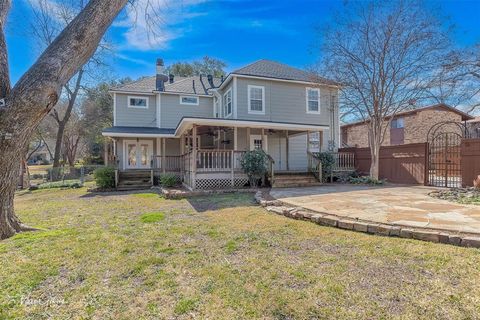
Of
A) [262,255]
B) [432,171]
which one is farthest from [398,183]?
[262,255]

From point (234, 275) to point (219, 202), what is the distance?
5090mm

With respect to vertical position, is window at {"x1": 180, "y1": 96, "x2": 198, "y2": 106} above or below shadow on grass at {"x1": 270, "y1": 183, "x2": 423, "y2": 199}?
above

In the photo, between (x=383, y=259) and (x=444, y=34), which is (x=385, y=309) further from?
(x=444, y=34)

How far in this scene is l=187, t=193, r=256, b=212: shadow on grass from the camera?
757 cm

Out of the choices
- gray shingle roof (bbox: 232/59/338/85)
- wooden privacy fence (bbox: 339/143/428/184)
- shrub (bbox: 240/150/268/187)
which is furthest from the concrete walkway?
gray shingle roof (bbox: 232/59/338/85)

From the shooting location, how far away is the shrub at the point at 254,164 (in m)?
10.9

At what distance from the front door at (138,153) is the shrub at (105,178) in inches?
128

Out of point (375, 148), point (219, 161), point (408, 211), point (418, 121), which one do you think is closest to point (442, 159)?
point (375, 148)

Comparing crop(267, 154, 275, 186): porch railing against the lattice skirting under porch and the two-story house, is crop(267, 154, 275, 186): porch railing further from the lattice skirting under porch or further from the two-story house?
the lattice skirting under porch

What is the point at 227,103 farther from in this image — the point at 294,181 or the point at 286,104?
the point at 294,181

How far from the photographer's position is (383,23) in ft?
38.9

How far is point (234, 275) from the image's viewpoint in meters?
3.25

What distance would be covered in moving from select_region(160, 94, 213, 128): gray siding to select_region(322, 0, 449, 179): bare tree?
8286 millimetres

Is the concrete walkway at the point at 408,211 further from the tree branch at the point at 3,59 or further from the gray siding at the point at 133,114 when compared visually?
the gray siding at the point at 133,114
